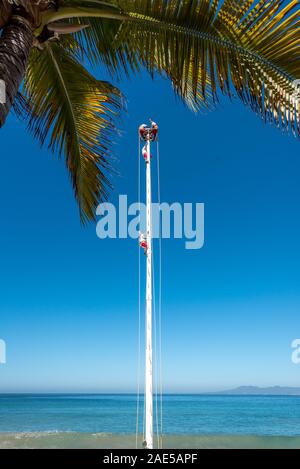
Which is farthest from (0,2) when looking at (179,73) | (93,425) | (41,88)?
(93,425)

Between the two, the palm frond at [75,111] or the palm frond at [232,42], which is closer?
the palm frond at [232,42]

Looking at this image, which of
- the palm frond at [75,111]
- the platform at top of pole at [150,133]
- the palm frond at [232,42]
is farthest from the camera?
the platform at top of pole at [150,133]

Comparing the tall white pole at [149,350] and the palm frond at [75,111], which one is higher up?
the palm frond at [75,111]

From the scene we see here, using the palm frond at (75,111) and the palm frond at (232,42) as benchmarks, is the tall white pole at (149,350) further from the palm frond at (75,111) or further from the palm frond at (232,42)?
the palm frond at (232,42)

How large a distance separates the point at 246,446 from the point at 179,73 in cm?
2330

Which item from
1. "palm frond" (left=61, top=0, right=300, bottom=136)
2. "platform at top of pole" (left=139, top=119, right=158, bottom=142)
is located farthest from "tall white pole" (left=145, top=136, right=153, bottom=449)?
"palm frond" (left=61, top=0, right=300, bottom=136)

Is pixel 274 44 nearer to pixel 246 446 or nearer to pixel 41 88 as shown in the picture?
pixel 41 88

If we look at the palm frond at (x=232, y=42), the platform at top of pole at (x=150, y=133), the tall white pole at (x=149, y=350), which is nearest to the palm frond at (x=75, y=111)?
the palm frond at (x=232, y=42)

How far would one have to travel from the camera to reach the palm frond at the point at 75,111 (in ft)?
15.9

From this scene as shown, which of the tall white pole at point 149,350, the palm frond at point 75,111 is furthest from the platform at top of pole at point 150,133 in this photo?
the palm frond at point 75,111

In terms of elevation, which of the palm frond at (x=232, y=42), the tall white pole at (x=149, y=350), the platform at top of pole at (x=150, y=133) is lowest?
the tall white pole at (x=149, y=350)

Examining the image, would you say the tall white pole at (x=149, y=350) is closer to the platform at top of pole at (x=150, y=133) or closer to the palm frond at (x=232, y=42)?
the platform at top of pole at (x=150, y=133)

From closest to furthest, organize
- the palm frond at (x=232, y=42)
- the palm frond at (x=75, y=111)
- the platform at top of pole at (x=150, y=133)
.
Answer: the palm frond at (x=232, y=42) → the palm frond at (x=75, y=111) → the platform at top of pole at (x=150, y=133)

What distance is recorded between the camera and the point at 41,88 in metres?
4.95
